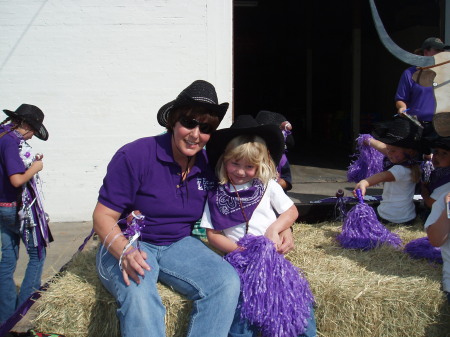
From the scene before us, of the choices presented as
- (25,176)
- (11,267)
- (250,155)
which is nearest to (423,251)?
Answer: (250,155)

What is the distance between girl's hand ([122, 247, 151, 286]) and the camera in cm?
218

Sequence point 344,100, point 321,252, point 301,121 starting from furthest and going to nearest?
point 301,121 < point 344,100 < point 321,252

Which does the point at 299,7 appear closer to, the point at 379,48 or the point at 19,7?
the point at 379,48

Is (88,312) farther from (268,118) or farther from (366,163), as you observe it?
(366,163)

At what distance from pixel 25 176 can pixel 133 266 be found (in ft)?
5.97

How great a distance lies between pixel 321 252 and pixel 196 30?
13.4ft

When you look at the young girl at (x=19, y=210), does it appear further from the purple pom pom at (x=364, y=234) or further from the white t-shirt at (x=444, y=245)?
the white t-shirt at (x=444, y=245)

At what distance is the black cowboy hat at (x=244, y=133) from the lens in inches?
102

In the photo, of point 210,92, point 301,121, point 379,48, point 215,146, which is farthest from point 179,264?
point 301,121

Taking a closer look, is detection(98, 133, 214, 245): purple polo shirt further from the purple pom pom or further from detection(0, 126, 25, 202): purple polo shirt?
detection(0, 126, 25, 202): purple polo shirt

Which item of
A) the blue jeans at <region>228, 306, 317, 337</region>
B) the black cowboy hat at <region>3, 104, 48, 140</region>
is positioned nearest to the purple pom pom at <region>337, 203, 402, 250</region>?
the blue jeans at <region>228, 306, 317, 337</region>

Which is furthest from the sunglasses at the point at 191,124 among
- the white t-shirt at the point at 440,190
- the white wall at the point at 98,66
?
the white wall at the point at 98,66

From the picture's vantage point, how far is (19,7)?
19.4 ft

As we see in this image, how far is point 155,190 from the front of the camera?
8.13ft
